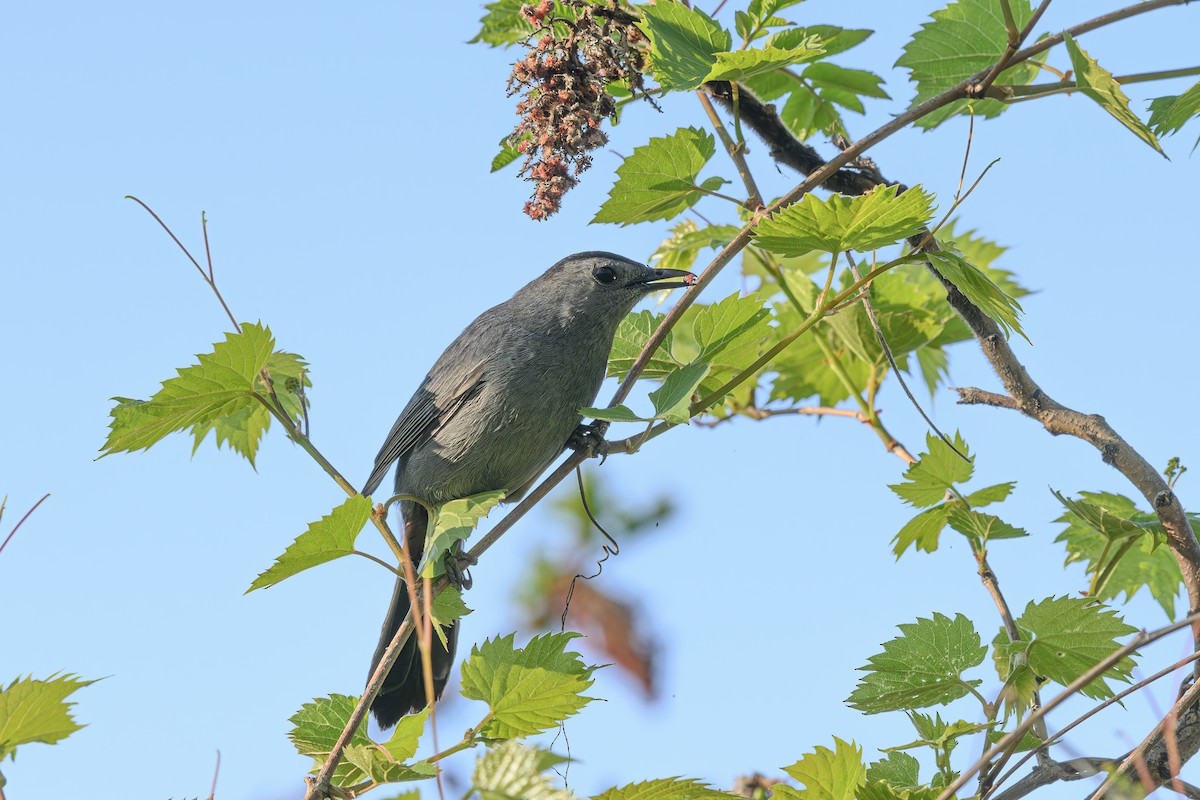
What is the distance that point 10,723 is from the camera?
2.27 metres

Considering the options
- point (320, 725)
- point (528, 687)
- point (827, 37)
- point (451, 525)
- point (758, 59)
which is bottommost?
point (528, 687)

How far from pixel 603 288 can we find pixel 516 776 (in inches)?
137

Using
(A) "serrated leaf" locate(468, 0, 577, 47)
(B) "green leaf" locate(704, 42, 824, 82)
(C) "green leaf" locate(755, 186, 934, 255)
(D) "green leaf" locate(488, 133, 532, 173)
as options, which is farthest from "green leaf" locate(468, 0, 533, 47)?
(C) "green leaf" locate(755, 186, 934, 255)

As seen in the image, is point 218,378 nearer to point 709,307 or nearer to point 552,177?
point 552,177

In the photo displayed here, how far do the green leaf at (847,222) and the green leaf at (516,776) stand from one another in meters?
1.45

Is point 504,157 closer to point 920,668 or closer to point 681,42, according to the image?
point 681,42

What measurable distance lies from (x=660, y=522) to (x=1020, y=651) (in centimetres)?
158

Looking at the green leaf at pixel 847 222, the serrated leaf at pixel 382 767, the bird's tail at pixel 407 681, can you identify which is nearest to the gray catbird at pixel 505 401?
the bird's tail at pixel 407 681

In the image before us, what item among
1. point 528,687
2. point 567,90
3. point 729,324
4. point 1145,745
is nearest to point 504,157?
point 567,90

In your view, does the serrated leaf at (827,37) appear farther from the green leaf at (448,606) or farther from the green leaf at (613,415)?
the green leaf at (448,606)

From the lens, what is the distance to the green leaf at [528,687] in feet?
9.27

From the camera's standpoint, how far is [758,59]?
3057 millimetres

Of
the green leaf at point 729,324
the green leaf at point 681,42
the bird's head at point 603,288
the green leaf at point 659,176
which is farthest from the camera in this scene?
the bird's head at point 603,288

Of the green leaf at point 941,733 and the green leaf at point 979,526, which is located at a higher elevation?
the green leaf at point 979,526
